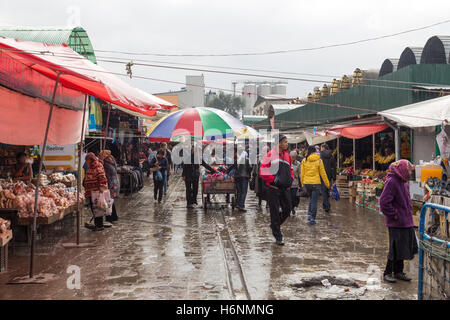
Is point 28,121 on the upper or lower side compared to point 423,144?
upper

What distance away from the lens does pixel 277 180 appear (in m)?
8.89

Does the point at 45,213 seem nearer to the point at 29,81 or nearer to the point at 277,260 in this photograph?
the point at 29,81

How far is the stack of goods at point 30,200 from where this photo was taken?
8211mm

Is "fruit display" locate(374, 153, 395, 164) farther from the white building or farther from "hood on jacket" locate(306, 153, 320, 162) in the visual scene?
the white building

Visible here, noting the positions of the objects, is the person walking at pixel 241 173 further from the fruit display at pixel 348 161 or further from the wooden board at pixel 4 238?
the wooden board at pixel 4 238

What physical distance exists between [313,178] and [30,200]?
648 cm

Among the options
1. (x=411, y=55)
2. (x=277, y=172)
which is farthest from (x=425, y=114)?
(x=411, y=55)

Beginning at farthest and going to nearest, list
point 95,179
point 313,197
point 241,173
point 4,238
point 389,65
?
1. point 389,65
2. point 241,173
3. point 313,197
4. point 95,179
5. point 4,238

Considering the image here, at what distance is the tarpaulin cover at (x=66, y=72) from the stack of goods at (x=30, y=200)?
1.90m

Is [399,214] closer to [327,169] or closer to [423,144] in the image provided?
[423,144]

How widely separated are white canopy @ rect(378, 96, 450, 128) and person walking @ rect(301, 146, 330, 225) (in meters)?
2.05

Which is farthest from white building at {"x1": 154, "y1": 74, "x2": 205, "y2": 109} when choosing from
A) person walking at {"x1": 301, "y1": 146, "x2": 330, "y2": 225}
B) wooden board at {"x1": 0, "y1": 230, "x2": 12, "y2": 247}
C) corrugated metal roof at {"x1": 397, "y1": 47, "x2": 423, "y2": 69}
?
wooden board at {"x1": 0, "y1": 230, "x2": 12, "y2": 247}
